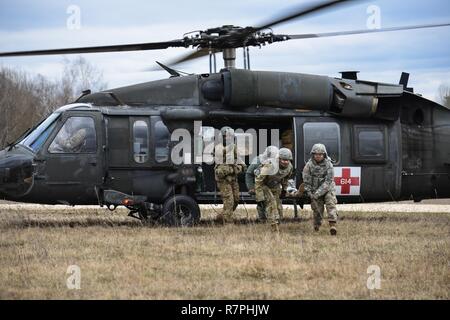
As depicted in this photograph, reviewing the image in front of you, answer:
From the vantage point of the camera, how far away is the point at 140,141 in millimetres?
12633

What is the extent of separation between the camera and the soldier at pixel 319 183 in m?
11.7

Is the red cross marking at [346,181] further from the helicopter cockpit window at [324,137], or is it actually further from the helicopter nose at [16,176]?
the helicopter nose at [16,176]

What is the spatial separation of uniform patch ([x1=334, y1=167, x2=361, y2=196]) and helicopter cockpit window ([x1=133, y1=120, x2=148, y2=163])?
3.41 meters

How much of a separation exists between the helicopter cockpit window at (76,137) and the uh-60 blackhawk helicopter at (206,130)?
0.02 meters

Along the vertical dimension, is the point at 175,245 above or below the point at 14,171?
below

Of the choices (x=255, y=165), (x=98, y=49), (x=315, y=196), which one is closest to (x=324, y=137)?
(x=255, y=165)

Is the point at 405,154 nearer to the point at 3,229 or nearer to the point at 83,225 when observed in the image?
the point at 83,225

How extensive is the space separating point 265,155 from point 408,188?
Answer: 10.6ft

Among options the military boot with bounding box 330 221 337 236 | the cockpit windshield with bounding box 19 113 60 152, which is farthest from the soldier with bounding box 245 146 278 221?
the cockpit windshield with bounding box 19 113 60 152

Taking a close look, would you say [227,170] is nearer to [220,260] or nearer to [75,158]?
[75,158]

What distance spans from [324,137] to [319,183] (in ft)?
5.63

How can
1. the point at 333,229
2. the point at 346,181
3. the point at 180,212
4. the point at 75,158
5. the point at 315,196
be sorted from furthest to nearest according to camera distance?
the point at 346,181 < the point at 180,212 < the point at 75,158 < the point at 315,196 < the point at 333,229
